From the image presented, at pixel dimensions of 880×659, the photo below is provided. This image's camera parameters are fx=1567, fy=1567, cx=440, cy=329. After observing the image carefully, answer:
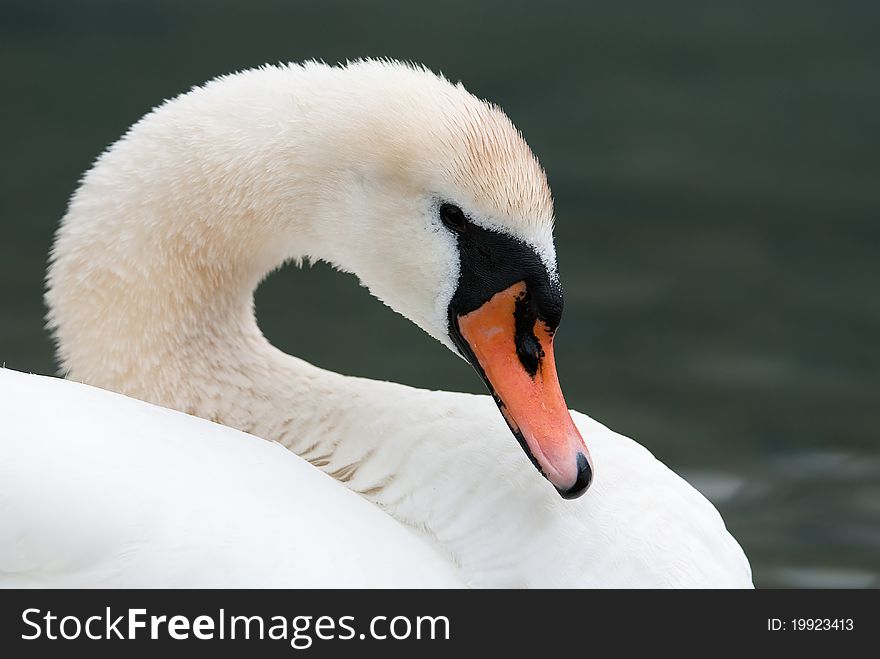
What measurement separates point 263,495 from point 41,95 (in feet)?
13.4

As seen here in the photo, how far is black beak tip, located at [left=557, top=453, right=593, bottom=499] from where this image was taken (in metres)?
2.69

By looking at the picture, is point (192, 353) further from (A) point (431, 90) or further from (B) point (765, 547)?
(B) point (765, 547)

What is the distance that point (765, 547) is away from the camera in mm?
4145

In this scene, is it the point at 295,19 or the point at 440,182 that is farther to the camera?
the point at 295,19

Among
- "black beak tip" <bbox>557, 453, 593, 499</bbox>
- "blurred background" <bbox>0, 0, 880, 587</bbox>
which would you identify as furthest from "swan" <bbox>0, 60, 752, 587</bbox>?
"blurred background" <bbox>0, 0, 880, 587</bbox>

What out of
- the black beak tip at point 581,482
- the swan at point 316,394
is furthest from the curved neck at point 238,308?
the black beak tip at point 581,482

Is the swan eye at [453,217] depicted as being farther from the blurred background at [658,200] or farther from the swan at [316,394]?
the blurred background at [658,200]

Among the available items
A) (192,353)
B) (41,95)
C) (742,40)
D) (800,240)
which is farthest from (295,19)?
(192,353)

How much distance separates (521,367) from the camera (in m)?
2.81

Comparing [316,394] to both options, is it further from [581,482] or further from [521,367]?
[581,482]

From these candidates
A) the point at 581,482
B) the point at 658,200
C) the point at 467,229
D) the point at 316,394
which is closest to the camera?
the point at 581,482

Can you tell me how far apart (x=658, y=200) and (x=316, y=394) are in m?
2.84

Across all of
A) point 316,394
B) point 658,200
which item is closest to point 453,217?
point 316,394

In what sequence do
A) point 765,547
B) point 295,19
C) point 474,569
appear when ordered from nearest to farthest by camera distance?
1. point 474,569
2. point 765,547
3. point 295,19
